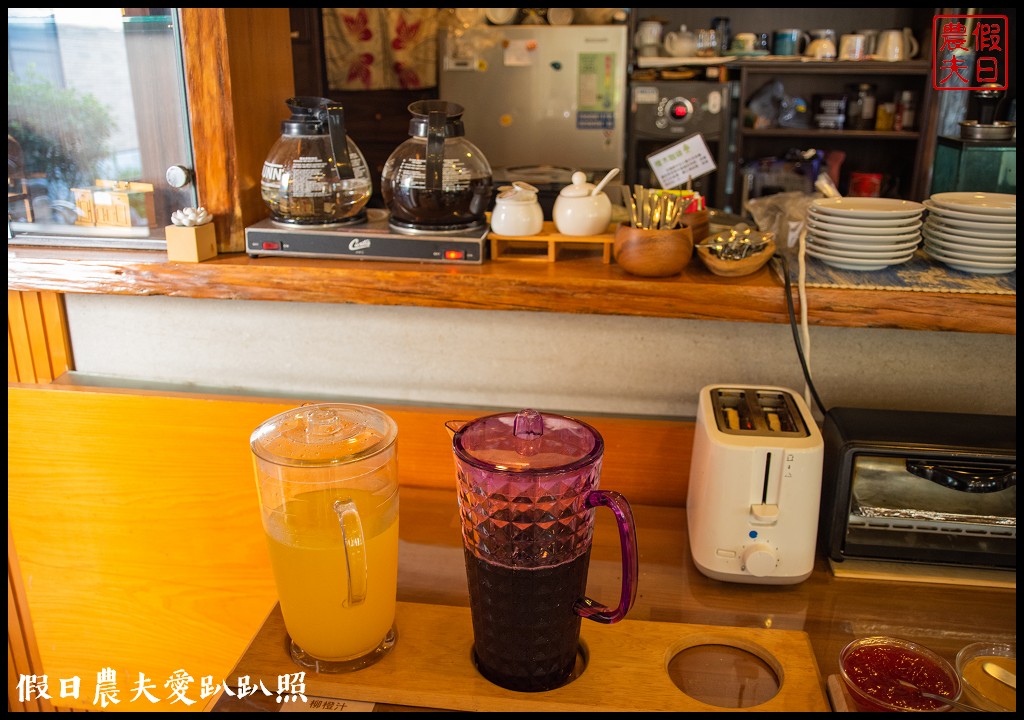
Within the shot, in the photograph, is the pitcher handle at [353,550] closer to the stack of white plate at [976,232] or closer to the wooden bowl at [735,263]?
the wooden bowl at [735,263]

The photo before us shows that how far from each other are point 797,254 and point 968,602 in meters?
0.57

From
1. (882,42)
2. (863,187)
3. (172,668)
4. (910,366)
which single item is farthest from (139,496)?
(882,42)

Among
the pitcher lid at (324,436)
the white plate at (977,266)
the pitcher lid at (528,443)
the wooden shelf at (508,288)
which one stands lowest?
the pitcher lid at (324,436)

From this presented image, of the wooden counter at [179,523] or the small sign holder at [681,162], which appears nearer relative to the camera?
the wooden counter at [179,523]

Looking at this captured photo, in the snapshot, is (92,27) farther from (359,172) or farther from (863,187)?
(863,187)

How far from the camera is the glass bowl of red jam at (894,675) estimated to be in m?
0.93

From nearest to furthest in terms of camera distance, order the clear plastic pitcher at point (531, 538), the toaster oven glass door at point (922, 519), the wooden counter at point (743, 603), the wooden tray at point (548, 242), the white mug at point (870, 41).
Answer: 1. the clear plastic pitcher at point (531, 538)
2. the wooden counter at point (743, 603)
3. the toaster oven glass door at point (922, 519)
4. the wooden tray at point (548, 242)
5. the white mug at point (870, 41)

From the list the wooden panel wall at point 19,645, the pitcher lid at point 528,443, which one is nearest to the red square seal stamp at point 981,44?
the pitcher lid at point 528,443

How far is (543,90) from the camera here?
3.96m

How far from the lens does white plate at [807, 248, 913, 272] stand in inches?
51.3

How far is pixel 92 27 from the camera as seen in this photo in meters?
1.38

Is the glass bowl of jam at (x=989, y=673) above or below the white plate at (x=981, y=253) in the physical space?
below

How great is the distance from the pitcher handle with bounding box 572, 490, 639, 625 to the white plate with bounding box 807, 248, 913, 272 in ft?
2.06

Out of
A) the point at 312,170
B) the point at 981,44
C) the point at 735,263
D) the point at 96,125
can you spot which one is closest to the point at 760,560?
the point at 735,263
